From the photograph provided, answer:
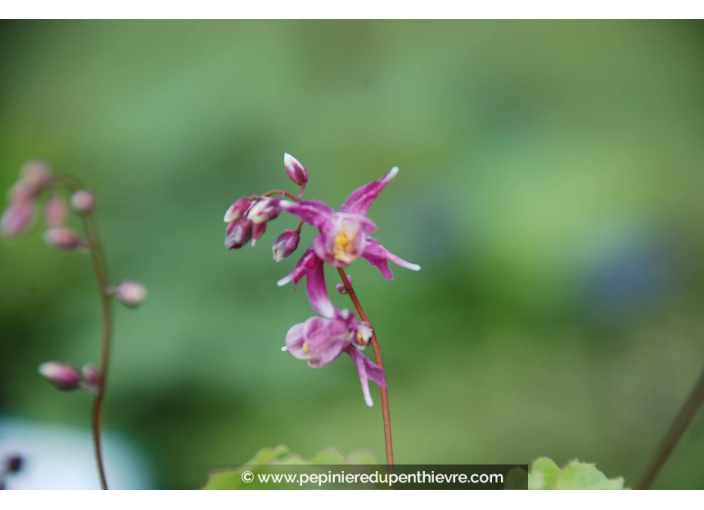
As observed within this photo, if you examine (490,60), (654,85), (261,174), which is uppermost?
(490,60)

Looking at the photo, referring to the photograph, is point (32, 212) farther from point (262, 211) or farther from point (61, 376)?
point (262, 211)

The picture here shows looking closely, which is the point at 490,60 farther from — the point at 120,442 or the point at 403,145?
the point at 120,442

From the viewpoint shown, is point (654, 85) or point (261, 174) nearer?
point (654, 85)

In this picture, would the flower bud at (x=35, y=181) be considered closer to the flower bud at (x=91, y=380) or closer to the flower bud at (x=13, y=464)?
the flower bud at (x=91, y=380)

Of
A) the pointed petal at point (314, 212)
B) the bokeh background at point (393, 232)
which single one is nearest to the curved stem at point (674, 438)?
the bokeh background at point (393, 232)

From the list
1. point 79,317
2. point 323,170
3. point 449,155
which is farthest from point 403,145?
point 79,317

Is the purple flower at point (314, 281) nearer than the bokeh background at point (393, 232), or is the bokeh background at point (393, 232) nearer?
the purple flower at point (314, 281)
